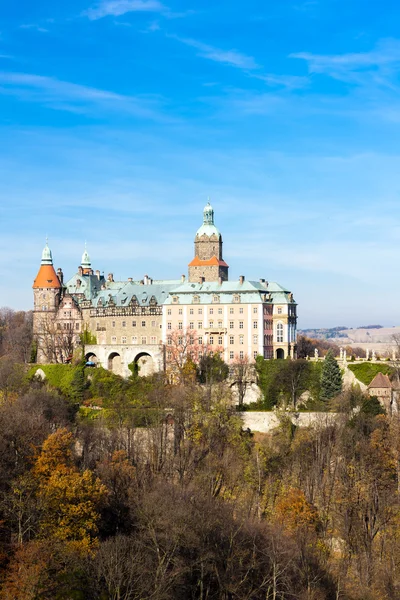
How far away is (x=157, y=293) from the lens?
251 feet

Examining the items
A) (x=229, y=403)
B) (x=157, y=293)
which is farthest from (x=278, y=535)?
(x=157, y=293)

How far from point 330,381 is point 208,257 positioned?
57.1 feet

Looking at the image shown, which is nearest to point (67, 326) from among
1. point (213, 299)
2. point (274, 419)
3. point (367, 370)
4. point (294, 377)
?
point (213, 299)

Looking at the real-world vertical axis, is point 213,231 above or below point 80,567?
above

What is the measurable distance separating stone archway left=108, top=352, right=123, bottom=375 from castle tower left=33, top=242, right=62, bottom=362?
19.6 ft

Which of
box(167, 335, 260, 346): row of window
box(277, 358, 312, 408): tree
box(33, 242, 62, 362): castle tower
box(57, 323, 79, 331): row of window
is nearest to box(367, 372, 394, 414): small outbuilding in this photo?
box(277, 358, 312, 408): tree

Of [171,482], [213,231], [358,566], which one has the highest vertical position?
[213,231]

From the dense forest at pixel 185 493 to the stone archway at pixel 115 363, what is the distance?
7.57ft

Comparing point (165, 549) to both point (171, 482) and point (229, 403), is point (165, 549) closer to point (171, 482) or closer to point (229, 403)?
point (171, 482)

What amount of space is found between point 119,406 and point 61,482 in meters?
22.9

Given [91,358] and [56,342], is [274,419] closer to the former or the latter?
[91,358]

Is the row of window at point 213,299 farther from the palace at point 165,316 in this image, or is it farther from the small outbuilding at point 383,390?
the small outbuilding at point 383,390

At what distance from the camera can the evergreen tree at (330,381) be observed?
211 ft

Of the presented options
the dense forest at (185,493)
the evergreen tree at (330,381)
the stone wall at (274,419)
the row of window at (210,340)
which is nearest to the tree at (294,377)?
the dense forest at (185,493)
